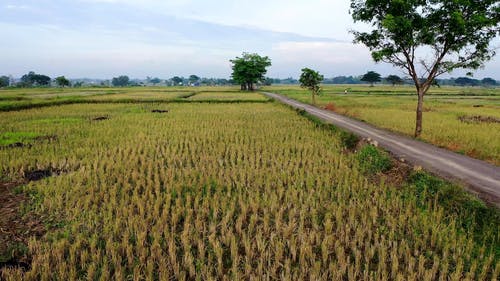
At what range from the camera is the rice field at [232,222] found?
507cm

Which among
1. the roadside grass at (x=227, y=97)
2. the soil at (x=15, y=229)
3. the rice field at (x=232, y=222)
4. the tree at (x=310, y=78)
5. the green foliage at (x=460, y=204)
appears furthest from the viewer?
the roadside grass at (x=227, y=97)

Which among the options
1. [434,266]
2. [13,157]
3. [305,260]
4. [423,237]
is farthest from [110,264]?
[13,157]

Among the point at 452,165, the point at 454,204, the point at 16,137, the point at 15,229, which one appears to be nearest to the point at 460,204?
the point at 454,204

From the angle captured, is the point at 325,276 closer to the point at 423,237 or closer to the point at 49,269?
the point at 423,237

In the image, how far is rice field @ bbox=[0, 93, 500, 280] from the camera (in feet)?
16.6

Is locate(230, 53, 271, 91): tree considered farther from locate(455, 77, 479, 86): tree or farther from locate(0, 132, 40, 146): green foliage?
locate(455, 77, 479, 86): tree

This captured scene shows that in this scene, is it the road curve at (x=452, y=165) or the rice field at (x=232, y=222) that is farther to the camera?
the road curve at (x=452, y=165)

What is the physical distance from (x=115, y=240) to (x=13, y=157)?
803cm

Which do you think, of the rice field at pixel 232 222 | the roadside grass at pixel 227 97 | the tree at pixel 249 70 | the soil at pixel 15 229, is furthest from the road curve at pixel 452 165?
the tree at pixel 249 70

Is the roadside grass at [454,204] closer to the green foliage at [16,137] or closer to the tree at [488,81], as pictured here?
the green foliage at [16,137]

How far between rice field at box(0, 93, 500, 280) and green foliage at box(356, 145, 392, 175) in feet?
1.29

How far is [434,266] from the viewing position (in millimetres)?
5027

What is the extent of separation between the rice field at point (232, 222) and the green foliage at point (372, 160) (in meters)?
0.39

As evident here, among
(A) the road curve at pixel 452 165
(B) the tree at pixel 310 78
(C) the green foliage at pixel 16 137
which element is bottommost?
(A) the road curve at pixel 452 165
